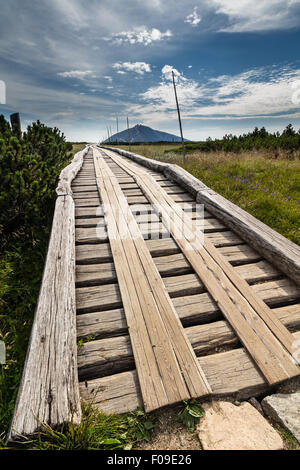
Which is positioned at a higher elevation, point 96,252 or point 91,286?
point 96,252

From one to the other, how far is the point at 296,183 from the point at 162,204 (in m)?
4.86

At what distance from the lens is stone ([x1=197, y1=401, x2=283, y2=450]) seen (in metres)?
1.41

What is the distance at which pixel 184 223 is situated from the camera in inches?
155

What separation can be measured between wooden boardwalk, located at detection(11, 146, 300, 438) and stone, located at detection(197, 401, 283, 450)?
96mm

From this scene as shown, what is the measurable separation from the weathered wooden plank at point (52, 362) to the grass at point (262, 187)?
4.17 meters

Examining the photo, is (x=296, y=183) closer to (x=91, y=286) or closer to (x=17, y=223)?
(x=91, y=286)

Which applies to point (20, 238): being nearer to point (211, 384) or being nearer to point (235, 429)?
point (211, 384)

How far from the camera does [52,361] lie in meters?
1.72

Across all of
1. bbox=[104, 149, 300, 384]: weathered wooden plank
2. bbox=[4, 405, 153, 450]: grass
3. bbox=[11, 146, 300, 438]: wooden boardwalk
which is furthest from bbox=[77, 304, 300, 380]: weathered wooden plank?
bbox=[4, 405, 153, 450]: grass

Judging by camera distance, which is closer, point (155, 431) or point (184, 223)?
point (155, 431)

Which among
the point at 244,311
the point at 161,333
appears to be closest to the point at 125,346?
the point at 161,333

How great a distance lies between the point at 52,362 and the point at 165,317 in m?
1.05

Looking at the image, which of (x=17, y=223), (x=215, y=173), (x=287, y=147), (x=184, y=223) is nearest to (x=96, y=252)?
(x=184, y=223)

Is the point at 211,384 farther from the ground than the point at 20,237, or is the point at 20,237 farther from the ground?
the point at 20,237
